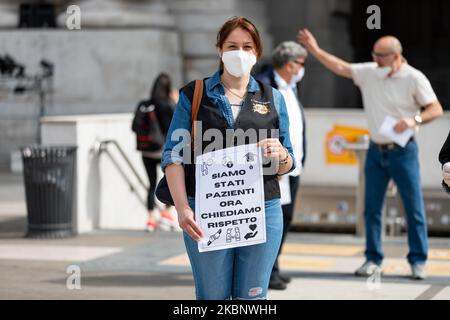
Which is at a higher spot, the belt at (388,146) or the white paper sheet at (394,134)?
the white paper sheet at (394,134)

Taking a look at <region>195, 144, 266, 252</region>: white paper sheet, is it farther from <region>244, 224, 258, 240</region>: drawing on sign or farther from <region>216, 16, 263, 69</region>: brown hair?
<region>216, 16, 263, 69</region>: brown hair

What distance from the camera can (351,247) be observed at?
12.1m

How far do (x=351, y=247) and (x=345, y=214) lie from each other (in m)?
2.44

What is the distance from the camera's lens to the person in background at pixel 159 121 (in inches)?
555

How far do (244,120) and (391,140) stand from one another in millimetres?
4036

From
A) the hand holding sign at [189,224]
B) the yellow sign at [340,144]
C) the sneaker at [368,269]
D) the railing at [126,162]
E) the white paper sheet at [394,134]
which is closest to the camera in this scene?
the hand holding sign at [189,224]

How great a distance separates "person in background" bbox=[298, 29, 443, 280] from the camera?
9.82m

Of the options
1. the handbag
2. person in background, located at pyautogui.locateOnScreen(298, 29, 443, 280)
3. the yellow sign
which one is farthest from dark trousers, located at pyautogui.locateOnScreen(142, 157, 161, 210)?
the handbag

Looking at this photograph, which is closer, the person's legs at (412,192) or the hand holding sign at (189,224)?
the hand holding sign at (189,224)

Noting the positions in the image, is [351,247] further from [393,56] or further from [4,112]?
[4,112]

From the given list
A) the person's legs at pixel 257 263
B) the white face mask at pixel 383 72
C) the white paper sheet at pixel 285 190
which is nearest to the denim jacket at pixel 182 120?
the person's legs at pixel 257 263

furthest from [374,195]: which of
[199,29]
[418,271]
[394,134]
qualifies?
[199,29]

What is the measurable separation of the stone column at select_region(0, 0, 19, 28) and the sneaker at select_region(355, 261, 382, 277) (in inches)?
621

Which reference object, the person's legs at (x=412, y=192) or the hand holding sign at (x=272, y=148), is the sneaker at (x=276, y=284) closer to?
the person's legs at (x=412, y=192)
